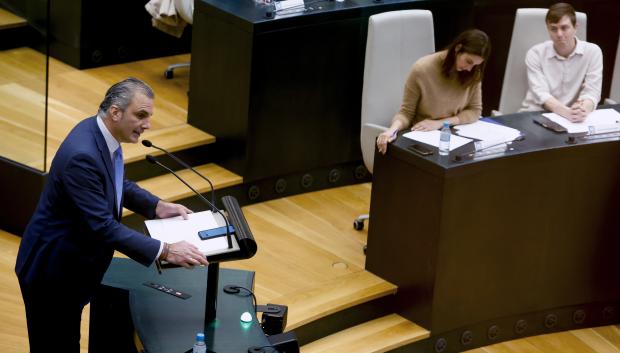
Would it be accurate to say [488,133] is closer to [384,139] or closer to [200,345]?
[384,139]

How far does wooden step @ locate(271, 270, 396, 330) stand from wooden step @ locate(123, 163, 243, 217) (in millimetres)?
821

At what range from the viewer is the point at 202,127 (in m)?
5.89

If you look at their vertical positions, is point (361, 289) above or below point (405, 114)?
below

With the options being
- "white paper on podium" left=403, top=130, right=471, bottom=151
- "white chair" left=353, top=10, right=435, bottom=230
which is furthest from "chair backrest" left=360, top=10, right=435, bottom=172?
"white paper on podium" left=403, top=130, right=471, bottom=151

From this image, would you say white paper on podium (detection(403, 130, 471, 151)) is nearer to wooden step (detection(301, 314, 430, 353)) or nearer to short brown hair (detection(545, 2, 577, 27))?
wooden step (detection(301, 314, 430, 353))

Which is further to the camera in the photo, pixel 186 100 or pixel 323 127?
pixel 186 100

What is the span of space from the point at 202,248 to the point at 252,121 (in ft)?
7.32

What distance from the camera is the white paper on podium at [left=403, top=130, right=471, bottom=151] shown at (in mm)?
4973

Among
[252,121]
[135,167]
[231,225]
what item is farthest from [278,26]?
[231,225]

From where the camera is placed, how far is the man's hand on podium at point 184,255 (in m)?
3.39

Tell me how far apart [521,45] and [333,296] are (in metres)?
1.76

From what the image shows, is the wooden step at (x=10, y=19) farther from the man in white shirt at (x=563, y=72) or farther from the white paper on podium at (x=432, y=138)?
the man in white shirt at (x=563, y=72)

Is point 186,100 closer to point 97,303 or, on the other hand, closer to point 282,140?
point 282,140

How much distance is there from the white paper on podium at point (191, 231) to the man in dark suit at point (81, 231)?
0.08m
